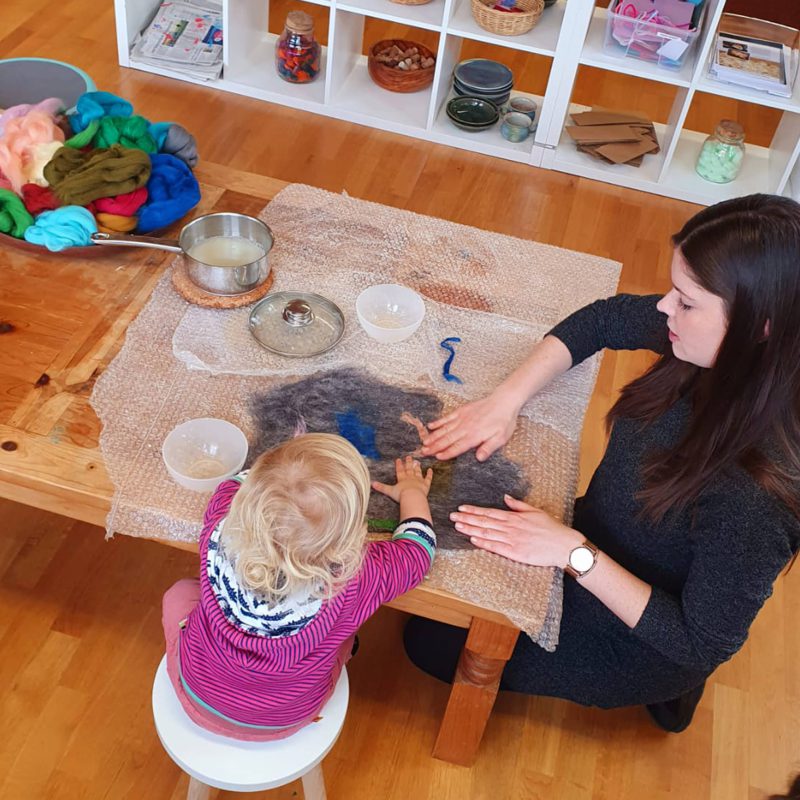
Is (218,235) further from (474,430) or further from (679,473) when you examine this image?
(679,473)

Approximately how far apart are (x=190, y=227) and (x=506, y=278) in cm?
57

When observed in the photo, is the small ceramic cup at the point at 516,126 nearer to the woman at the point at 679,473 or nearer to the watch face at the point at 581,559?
the woman at the point at 679,473

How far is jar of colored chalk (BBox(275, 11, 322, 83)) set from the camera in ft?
9.93

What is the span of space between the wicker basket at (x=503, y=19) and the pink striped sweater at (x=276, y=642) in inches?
79.7

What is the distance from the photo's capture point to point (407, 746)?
1704 mm

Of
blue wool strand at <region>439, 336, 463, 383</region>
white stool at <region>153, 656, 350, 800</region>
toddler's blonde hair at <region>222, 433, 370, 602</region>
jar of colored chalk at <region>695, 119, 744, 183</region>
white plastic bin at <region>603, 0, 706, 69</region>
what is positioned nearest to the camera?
toddler's blonde hair at <region>222, 433, 370, 602</region>

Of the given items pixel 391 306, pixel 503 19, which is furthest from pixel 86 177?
pixel 503 19

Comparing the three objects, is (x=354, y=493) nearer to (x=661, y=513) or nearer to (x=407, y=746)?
(x=661, y=513)

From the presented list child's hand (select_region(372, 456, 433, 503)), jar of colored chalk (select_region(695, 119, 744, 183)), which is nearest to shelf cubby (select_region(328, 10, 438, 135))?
jar of colored chalk (select_region(695, 119, 744, 183))

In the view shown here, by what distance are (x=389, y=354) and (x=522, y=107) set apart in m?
1.84

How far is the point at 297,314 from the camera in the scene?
157 centimetres

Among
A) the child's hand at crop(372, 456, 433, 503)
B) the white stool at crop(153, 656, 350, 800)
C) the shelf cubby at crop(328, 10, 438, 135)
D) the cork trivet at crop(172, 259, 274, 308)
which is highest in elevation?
the cork trivet at crop(172, 259, 274, 308)

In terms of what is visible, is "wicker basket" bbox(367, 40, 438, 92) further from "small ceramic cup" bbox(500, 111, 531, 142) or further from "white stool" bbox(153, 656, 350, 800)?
"white stool" bbox(153, 656, 350, 800)

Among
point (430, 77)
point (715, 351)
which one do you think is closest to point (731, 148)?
point (430, 77)
